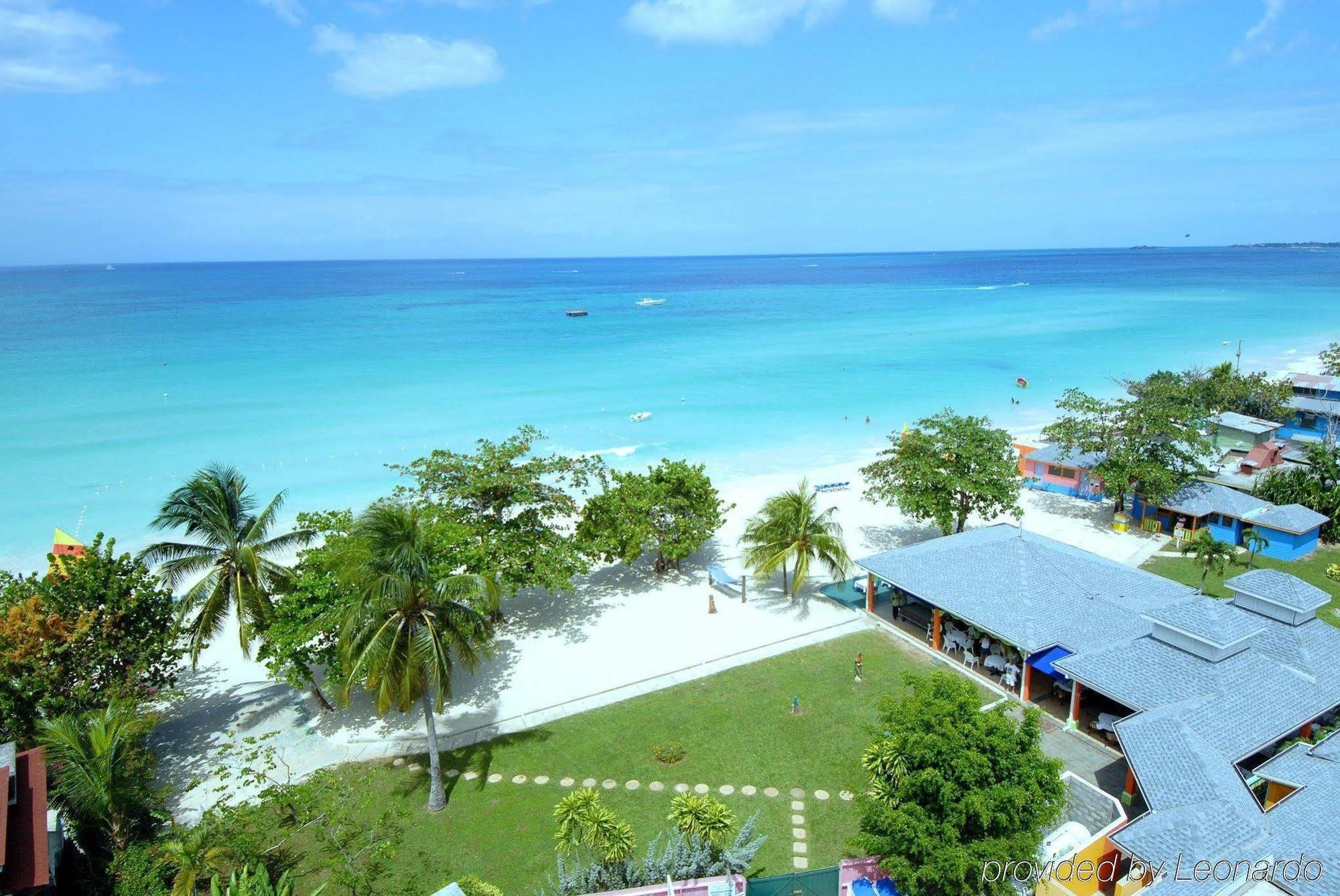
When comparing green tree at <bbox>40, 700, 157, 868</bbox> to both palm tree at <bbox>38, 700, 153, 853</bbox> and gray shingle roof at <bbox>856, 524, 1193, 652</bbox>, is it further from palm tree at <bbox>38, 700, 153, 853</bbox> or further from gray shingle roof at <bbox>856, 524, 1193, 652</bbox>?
gray shingle roof at <bbox>856, 524, 1193, 652</bbox>

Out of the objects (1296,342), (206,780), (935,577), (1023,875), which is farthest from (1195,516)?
(1296,342)

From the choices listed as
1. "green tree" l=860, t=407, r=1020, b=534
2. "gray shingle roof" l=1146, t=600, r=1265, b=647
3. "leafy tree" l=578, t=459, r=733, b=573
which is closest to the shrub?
"leafy tree" l=578, t=459, r=733, b=573

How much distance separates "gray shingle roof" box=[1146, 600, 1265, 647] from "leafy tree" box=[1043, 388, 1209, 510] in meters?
11.0

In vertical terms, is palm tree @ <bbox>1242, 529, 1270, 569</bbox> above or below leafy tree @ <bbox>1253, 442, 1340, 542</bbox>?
below

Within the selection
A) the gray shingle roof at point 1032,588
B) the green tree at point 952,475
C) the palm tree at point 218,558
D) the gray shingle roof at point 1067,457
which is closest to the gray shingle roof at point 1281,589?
the gray shingle roof at point 1032,588

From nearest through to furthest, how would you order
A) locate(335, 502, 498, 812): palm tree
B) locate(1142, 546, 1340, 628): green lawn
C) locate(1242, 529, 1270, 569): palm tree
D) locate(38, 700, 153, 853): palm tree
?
locate(38, 700, 153, 853): palm tree
locate(335, 502, 498, 812): palm tree
locate(1142, 546, 1340, 628): green lawn
locate(1242, 529, 1270, 569): palm tree

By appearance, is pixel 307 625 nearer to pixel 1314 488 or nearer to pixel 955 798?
pixel 955 798

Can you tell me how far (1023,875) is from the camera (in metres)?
10.2

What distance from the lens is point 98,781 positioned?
11.4 meters

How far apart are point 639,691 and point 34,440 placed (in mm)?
42191

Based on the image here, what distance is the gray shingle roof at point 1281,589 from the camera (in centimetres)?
1486

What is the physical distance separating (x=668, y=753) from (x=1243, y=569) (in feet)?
63.7

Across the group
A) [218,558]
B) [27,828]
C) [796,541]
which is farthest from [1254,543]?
[27,828]

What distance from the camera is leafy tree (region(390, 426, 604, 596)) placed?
18.7 metres
